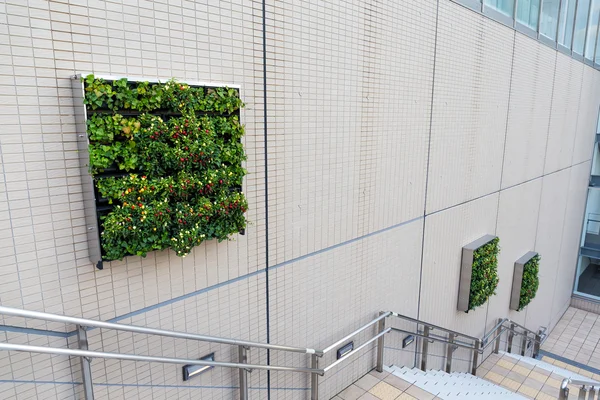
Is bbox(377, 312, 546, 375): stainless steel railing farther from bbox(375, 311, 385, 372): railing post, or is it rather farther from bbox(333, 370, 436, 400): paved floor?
bbox(333, 370, 436, 400): paved floor

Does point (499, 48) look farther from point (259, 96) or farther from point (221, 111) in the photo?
point (221, 111)

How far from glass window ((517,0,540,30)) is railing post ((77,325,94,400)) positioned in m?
7.77

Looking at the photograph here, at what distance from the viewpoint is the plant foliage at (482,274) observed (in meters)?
6.31

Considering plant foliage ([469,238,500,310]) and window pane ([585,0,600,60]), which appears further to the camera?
window pane ([585,0,600,60])

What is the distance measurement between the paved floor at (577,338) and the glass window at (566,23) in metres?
7.47

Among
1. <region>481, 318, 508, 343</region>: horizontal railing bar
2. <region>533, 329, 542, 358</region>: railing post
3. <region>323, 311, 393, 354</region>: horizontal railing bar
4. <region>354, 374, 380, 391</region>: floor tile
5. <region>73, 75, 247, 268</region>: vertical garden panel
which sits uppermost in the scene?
<region>73, 75, 247, 268</region>: vertical garden panel

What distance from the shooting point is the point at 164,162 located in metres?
2.44

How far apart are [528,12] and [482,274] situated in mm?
4759

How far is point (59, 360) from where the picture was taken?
2324 millimetres

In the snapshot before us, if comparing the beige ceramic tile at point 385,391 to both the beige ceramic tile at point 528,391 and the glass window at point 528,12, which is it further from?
the glass window at point 528,12

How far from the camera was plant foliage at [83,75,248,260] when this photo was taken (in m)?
2.22

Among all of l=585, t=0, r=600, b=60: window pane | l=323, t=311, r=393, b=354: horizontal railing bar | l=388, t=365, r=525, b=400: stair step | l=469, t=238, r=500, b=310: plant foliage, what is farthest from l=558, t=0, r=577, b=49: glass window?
l=323, t=311, r=393, b=354: horizontal railing bar

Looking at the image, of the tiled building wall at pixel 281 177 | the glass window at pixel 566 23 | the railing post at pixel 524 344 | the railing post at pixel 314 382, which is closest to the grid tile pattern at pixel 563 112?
the glass window at pixel 566 23

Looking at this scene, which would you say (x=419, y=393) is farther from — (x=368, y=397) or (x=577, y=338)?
(x=577, y=338)
